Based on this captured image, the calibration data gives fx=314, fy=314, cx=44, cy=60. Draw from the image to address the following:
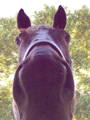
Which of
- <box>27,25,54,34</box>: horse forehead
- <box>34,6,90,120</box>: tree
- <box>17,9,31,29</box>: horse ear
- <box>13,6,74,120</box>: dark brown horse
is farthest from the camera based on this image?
<box>34,6,90,120</box>: tree

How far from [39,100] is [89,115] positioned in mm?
8474

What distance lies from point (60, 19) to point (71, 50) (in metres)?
8.28

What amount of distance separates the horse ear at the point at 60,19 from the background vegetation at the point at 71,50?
8.02 meters

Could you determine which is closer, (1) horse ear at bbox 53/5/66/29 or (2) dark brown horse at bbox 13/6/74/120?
(2) dark brown horse at bbox 13/6/74/120

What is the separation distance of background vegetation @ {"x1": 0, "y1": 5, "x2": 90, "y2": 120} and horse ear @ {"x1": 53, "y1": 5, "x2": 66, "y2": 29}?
26.3ft

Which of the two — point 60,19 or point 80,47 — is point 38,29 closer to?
point 60,19

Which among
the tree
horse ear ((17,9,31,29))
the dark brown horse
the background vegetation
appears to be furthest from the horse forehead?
the background vegetation

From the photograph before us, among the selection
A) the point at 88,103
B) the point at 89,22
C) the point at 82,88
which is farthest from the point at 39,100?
the point at 89,22

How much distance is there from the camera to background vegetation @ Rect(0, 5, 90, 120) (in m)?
10.1

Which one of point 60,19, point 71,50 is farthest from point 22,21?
point 71,50

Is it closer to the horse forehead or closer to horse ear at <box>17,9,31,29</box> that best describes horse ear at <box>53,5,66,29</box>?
the horse forehead

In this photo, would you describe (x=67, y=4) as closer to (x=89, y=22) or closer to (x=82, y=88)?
(x=89, y=22)

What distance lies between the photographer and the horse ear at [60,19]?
70.2 inches

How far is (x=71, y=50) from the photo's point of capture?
1006 centimetres
